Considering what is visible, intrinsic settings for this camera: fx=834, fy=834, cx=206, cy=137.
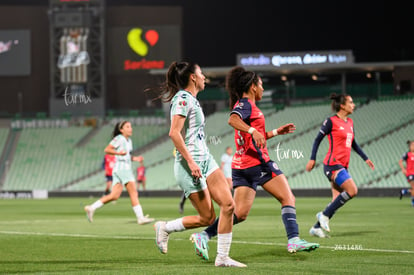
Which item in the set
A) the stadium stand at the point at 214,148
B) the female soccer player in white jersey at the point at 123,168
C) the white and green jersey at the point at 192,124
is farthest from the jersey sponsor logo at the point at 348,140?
the stadium stand at the point at 214,148

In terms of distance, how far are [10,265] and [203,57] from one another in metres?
54.6

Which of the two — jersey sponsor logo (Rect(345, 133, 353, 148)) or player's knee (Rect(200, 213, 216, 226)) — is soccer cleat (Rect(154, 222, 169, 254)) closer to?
player's knee (Rect(200, 213, 216, 226))

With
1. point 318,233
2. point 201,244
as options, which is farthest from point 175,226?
point 318,233

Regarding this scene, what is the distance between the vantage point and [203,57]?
64250 millimetres

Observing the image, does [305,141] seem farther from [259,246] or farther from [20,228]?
[259,246]

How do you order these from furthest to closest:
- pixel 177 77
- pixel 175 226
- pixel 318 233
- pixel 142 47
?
pixel 142 47 → pixel 318 233 → pixel 175 226 → pixel 177 77

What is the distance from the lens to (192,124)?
958cm

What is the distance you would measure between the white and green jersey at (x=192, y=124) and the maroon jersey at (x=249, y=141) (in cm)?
85

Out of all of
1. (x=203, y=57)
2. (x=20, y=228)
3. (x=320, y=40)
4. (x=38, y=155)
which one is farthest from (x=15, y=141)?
(x=20, y=228)

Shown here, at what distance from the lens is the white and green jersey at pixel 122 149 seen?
1886cm

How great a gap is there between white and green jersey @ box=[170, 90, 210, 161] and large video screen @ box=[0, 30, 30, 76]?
56.0m

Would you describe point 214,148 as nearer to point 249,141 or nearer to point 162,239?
point 249,141

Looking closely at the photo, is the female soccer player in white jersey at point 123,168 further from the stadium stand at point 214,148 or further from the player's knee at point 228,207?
the stadium stand at point 214,148

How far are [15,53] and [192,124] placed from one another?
5642 centimetres
